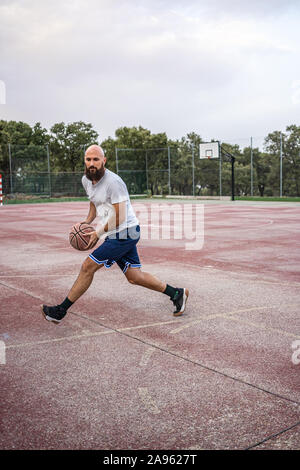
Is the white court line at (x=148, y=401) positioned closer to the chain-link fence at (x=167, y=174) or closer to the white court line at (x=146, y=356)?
the white court line at (x=146, y=356)

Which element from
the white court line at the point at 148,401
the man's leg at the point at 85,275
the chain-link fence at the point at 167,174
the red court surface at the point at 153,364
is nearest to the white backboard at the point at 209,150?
the chain-link fence at the point at 167,174

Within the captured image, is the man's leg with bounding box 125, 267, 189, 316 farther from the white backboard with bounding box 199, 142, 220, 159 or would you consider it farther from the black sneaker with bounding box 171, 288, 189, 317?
the white backboard with bounding box 199, 142, 220, 159

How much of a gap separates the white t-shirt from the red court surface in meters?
1.14

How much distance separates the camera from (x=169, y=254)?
33.4 ft

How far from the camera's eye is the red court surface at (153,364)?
9.73 feet

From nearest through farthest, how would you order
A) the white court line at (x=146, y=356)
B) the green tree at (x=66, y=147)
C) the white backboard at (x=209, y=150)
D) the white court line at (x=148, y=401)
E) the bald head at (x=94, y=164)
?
the white court line at (x=148, y=401) < the white court line at (x=146, y=356) < the bald head at (x=94, y=164) < the white backboard at (x=209, y=150) < the green tree at (x=66, y=147)

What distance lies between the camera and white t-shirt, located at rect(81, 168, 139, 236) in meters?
4.86

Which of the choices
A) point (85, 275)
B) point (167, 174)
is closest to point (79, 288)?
point (85, 275)

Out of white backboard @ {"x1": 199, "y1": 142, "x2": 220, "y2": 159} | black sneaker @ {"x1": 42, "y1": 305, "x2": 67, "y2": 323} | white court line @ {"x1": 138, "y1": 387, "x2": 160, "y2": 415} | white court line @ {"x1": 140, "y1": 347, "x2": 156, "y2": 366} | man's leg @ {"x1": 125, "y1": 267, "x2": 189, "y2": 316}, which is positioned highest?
white backboard @ {"x1": 199, "y1": 142, "x2": 220, "y2": 159}

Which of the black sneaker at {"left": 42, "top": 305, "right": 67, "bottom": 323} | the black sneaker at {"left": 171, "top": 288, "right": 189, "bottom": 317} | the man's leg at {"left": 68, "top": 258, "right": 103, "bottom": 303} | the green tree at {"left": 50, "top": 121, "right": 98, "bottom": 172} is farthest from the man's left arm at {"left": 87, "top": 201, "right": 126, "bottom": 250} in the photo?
the green tree at {"left": 50, "top": 121, "right": 98, "bottom": 172}

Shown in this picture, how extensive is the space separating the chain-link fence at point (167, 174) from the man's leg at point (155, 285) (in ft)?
101

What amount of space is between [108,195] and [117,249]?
1.88 feet

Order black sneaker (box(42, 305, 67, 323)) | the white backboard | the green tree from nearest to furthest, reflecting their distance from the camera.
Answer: black sneaker (box(42, 305, 67, 323)) < the white backboard < the green tree

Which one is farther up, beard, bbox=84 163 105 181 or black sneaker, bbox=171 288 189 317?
beard, bbox=84 163 105 181
